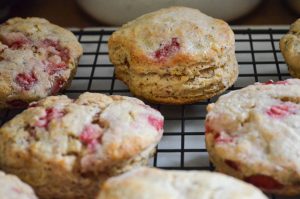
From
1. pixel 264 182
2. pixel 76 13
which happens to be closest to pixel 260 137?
pixel 264 182

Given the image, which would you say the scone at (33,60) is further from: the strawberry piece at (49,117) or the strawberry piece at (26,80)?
the strawberry piece at (49,117)

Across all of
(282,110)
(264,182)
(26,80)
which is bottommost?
(264,182)

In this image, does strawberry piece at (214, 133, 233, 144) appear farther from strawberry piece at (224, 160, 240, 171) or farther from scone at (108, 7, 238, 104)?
scone at (108, 7, 238, 104)

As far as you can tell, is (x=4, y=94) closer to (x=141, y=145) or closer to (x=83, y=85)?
(x=83, y=85)

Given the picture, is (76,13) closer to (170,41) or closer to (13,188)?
(170,41)

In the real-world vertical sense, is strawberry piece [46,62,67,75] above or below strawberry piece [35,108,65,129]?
Answer: above

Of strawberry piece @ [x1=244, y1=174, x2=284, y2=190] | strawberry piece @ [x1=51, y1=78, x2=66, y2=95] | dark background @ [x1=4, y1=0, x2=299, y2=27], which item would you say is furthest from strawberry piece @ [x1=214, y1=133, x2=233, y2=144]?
dark background @ [x1=4, y1=0, x2=299, y2=27]
